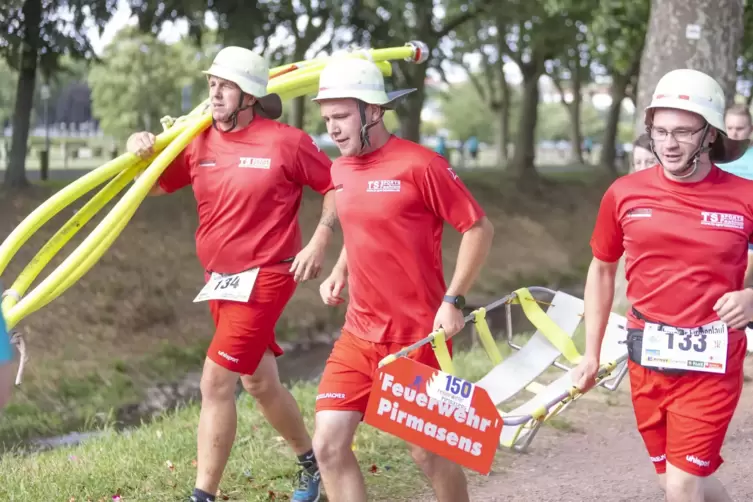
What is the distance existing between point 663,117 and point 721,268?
1.87 ft

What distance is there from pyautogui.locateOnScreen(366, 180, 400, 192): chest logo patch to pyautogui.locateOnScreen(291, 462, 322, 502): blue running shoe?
1.88 meters

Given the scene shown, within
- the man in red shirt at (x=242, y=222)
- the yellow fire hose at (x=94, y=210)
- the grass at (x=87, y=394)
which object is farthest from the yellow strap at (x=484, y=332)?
the grass at (x=87, y=394)

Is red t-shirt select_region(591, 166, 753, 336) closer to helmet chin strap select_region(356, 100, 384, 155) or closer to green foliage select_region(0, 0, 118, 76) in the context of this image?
helmet chin strap select_region(356, 100, 384, 155)

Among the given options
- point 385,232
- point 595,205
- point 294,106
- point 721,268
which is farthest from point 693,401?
point 595,205

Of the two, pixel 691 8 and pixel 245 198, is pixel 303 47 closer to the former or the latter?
pixel 691 8

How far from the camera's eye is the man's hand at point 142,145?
5543 mm

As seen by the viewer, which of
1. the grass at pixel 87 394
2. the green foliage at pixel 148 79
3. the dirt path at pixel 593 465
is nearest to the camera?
the dirt path at pixel 593 465

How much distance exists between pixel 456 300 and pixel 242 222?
130 cm

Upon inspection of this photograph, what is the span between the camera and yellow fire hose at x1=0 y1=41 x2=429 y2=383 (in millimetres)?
4914

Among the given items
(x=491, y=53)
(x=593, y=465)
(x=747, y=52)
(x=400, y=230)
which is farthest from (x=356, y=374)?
(x=491, y=53)

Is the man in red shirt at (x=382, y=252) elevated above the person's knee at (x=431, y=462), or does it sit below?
above

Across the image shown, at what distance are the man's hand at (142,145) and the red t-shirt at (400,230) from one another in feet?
4.37

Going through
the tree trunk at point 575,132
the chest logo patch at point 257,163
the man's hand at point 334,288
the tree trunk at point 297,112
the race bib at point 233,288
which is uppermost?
the chest logo patch at point 257,163

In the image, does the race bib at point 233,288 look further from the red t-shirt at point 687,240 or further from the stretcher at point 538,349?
the red t-shirt at point 687,240
